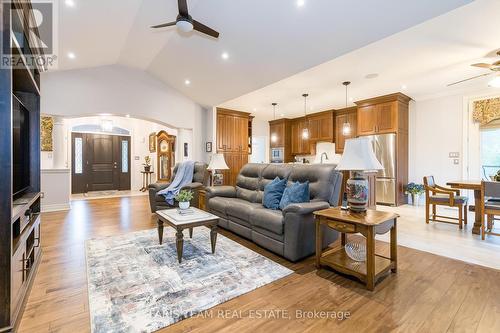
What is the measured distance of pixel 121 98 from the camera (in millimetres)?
5805

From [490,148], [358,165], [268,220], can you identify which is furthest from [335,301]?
[490,148]

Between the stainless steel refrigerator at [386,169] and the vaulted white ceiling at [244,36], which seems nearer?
the vaulted white ceiling at [244,36]

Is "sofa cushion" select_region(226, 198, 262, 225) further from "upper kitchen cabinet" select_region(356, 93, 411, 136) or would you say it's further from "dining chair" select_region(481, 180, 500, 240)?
"upper kitchen cabinet" select_region(356, 93, 411, 136)

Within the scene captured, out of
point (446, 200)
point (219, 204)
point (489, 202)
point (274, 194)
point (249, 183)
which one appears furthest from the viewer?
point (249, 183)

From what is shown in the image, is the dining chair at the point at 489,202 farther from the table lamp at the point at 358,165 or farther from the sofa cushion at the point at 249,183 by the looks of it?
the sofa cushion at the point at 249,183

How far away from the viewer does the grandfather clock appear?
8312mm

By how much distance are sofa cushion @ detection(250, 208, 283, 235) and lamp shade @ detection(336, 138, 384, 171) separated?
89 centimetres

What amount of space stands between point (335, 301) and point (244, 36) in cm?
382

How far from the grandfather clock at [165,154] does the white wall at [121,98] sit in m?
1.75

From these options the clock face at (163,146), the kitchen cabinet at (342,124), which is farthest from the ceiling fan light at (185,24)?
the clock face at (163,146)

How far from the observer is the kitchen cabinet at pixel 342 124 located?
6723 millimetres

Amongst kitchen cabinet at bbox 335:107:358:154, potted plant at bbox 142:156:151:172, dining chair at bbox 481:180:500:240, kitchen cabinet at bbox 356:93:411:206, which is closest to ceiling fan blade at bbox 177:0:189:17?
dining chair at bbox 481:180:500:240

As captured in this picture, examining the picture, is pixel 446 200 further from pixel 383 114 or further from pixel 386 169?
pixel 383 114

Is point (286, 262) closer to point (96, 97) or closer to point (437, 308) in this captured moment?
point (437, 308)
